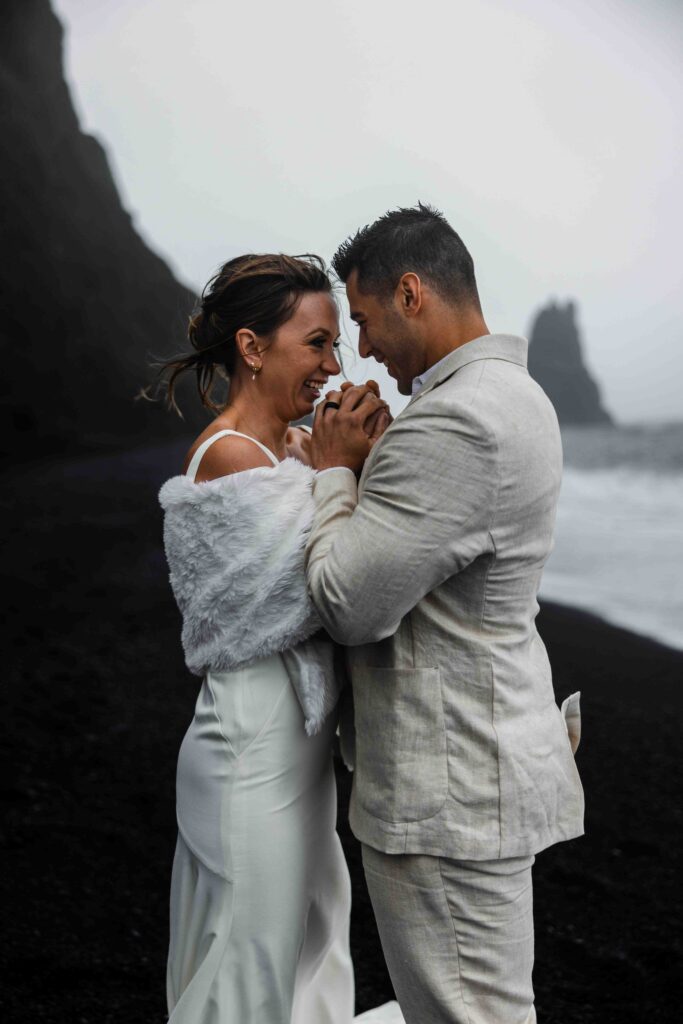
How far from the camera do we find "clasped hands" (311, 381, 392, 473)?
4.96ft

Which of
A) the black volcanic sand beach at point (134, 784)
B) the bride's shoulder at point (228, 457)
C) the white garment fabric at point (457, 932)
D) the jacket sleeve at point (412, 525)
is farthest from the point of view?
the black volcanic sand beach at point (134, 784)

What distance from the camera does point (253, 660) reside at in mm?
1585

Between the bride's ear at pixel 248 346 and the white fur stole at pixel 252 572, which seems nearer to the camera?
the white fur stole at pixel 252 572

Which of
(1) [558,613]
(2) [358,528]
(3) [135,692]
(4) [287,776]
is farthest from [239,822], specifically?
(1) [558,613]

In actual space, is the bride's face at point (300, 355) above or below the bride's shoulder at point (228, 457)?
above

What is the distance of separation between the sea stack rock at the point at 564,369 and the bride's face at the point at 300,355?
3444 mm

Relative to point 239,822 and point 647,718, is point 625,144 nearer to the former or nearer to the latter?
point 647,718

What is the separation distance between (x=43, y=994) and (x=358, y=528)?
165 cm

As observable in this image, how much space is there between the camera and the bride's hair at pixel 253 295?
167 cm

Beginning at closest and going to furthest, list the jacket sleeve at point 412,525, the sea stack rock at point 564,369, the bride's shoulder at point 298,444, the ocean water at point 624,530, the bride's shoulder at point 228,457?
the jacket sleeve at point 412,525 → the bride's shoulder at point 228,457 → the bride's shoulder at point 298,444 → the ocean water at point 624,530 → the sea stack rock at point 564,369

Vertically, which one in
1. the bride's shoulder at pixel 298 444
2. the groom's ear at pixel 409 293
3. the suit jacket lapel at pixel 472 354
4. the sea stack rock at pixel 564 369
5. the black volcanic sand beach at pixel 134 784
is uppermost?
the groom's ear at pixel 409 293

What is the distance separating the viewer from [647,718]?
160 inches

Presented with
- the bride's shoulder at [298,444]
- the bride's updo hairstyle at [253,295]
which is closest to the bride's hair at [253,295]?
the bride's updo hairstyle at [253,295]

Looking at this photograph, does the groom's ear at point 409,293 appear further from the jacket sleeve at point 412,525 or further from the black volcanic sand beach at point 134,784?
the black volcanic sand beach at point 134,784
